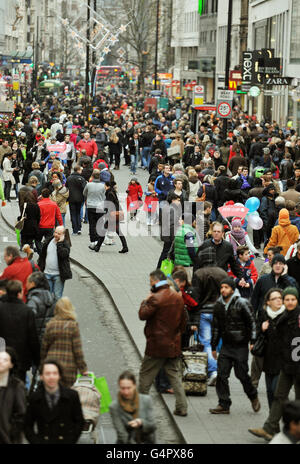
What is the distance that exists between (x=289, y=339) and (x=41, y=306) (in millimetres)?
2455

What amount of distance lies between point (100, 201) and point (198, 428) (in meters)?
11.9

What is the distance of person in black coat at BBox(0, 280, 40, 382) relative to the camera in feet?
34.8

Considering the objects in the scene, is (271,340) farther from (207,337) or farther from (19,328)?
(19,328)

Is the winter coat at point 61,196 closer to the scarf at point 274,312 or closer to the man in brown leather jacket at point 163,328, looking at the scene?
the man in brown leather jacket at point 163,328

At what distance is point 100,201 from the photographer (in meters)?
22.4

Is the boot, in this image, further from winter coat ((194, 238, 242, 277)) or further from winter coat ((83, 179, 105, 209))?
winter coat ((194, 238, 242, 277))

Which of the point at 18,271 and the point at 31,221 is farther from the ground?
the point at 18,271

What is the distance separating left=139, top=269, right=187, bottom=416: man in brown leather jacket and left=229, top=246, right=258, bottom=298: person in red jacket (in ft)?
10.3

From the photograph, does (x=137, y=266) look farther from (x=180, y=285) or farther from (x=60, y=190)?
(x=180, y=285)

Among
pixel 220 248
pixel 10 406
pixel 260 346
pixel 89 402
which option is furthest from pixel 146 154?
pixel 10 406

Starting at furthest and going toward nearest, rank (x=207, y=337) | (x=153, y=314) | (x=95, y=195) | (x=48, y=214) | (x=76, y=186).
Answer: (x=76, y=186), (x=95, y=195), (x=48, y=214), (x=207, y=337), (x=153, y=314)

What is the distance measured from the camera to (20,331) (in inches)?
419

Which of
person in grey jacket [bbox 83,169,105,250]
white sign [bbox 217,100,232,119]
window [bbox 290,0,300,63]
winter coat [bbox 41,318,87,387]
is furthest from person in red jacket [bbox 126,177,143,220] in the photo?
window [bbox 290,0,300,63]
